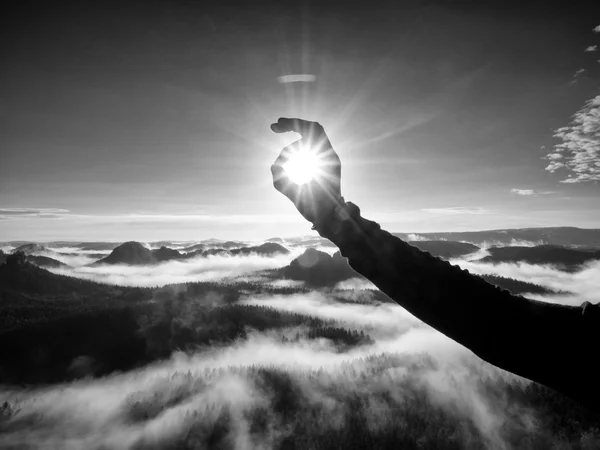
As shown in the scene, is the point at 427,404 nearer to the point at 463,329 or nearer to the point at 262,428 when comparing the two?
the point at 262,428

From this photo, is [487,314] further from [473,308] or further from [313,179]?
[313,179]

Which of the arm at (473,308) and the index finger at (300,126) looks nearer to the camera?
the arm at (473,308)

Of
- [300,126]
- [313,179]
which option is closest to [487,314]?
[313,179]

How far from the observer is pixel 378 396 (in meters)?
200

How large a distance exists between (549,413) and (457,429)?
5098cm

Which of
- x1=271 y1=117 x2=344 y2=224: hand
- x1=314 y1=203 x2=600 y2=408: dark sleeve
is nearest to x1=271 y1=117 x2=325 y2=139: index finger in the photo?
x1=271 y1=117 x2=344 y2=224: hand

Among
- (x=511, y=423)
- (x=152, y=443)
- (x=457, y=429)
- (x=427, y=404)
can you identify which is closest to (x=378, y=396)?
(x=427, y=404)

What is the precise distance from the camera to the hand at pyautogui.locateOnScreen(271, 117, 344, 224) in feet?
13.3

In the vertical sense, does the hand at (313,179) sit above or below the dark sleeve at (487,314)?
above

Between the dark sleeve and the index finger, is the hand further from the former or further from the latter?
the dark sleeve

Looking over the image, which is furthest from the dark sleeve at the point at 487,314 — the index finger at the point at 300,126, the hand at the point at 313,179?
the index finger at the point at 300,126

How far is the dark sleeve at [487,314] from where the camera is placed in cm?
329

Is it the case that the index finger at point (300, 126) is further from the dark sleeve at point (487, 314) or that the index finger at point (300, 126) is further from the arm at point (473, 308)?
the dark sleeve at point (487, 314)

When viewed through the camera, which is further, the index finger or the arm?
the index finger
